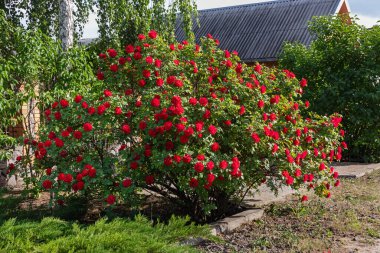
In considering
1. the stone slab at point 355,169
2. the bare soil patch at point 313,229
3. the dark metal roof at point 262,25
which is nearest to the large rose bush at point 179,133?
the bare soil patch at point 313,229

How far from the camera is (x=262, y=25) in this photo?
69.1 feet

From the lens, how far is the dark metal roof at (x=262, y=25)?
19.3 metres

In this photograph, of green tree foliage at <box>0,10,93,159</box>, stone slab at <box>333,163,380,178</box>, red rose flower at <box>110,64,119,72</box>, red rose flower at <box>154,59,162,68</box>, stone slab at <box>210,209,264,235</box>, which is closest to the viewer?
stone slab at <box>210,209,264,235</box>

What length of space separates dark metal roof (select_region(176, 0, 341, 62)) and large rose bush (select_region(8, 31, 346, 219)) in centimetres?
1320

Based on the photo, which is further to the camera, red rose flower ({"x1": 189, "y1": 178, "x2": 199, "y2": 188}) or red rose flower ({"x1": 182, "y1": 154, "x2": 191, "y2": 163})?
red rose flower ({"x1": 189, "y1": 178, "x2": 199, "y2": 188})

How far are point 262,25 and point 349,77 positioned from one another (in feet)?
32.9

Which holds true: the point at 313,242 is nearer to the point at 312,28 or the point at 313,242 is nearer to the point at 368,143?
the point at 368,143

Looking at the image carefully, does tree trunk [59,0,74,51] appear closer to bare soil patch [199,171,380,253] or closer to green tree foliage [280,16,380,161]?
bare soil patch [199,171,380,253]

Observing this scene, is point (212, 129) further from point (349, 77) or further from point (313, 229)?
point (349, 77)

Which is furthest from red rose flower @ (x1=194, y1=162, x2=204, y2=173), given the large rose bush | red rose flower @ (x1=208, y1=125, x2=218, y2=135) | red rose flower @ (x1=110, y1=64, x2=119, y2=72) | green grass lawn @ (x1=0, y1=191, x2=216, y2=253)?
red rose flower @ (x1=110, y1=64, x2=119, y2=72)

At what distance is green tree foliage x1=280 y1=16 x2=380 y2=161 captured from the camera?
1130 centimetres

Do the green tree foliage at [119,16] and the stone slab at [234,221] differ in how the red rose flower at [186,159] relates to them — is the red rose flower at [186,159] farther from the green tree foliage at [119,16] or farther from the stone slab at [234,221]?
the green tree foliage at [119,16]

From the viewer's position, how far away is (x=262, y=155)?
5406 mm

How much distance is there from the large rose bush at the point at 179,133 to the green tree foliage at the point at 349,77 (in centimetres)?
564
